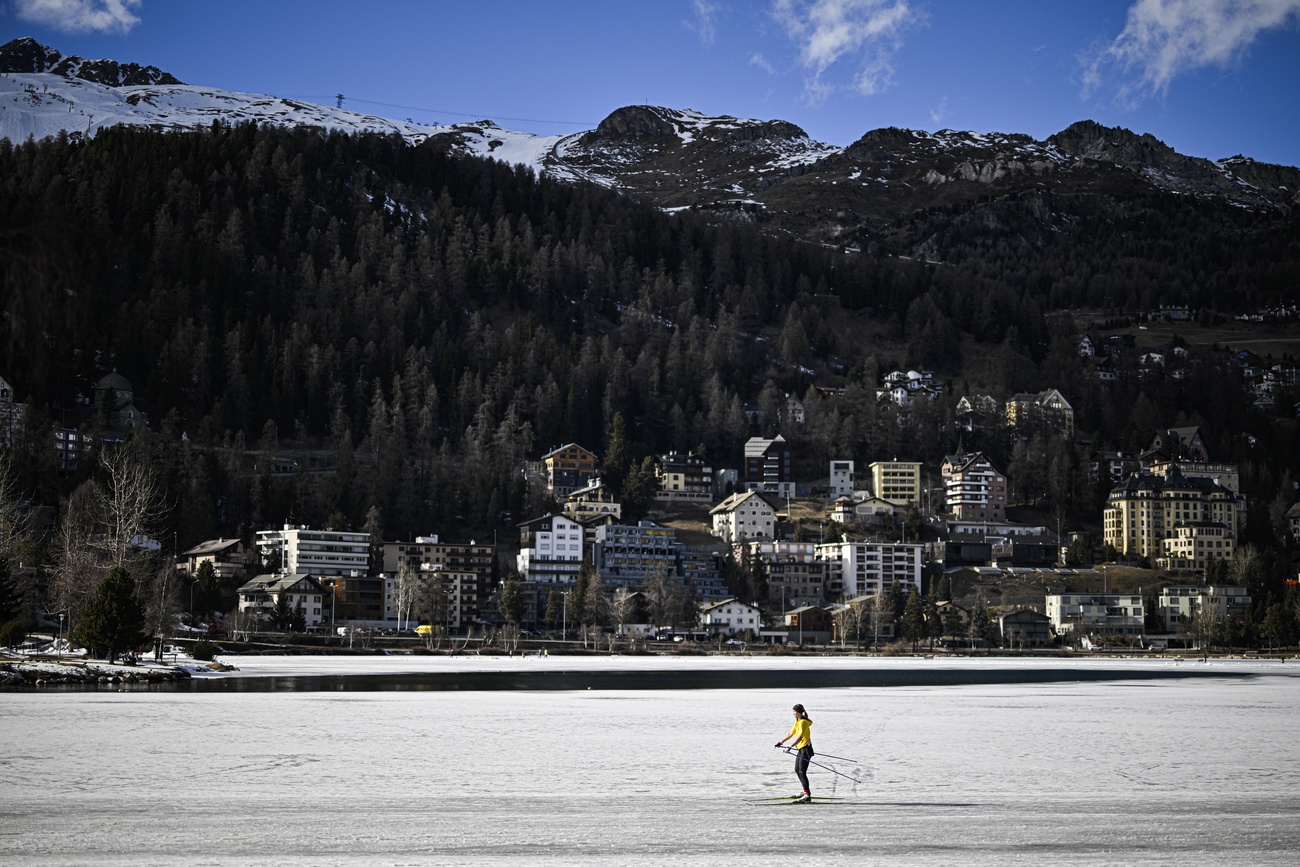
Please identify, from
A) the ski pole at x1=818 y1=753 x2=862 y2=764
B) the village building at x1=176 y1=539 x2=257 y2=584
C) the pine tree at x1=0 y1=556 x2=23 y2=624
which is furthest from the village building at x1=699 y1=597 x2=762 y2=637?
the ski pole at x1=818 y1=753 x2=862 y2=764

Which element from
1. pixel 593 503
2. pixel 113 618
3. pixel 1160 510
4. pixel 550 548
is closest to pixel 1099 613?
pixel 1160 510

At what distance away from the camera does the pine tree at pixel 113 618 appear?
5141 cm

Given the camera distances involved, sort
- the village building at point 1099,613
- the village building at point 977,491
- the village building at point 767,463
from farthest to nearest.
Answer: the village building at point 767,463 → the village building at point 977,491 → the village building at point 1099,613

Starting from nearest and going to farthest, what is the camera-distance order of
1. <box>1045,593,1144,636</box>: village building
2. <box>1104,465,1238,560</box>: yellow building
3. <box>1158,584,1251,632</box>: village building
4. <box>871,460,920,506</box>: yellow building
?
<box>1045,593,1144,636</box>: village building < <box>1158,584,1251,632</box>: village building < <box>1104,465,1238,560</box>: yellow building < <box>871,460,920,506</box>: yellow building

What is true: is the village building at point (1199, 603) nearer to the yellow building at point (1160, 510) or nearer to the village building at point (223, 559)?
the yellow building at point (1160, 510)

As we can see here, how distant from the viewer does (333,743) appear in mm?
27562

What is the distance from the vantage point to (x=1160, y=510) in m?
162

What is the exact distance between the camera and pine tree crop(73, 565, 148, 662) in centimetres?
5141

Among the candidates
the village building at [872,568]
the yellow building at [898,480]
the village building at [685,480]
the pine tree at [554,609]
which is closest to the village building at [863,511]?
the yellow building at [898,480]

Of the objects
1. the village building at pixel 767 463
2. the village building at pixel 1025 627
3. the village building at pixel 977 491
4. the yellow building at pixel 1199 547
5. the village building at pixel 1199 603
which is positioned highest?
the village building at pixel 767 463

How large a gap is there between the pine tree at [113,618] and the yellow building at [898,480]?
14159 cm

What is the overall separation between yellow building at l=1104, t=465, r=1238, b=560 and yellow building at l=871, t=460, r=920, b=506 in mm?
29663

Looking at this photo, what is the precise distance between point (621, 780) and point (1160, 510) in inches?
6163

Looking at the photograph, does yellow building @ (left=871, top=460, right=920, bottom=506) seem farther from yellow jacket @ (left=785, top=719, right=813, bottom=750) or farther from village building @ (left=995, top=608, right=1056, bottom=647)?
yellow jacket @ (left=785, top=719, right=813, bottom=750)
